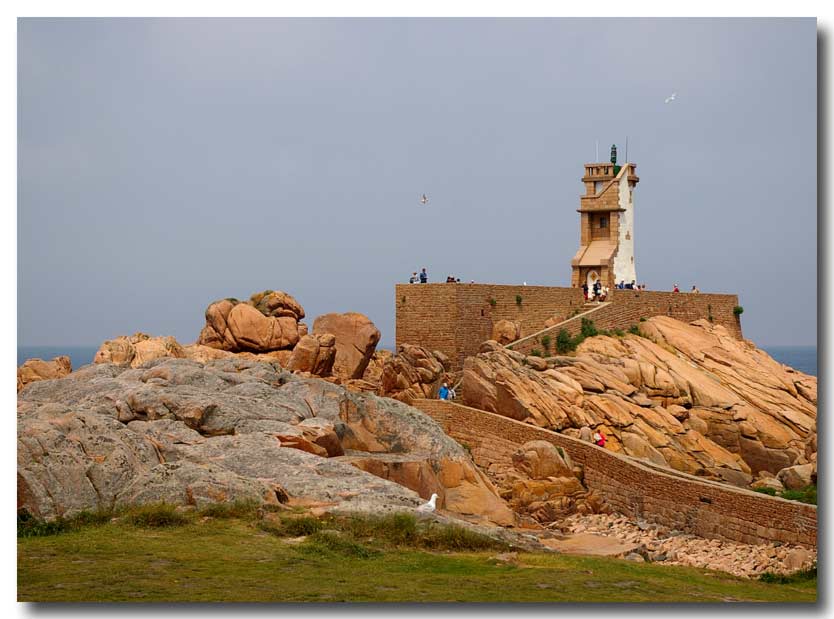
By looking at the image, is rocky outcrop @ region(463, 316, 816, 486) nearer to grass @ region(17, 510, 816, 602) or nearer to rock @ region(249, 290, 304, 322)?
rock @ region(249, 290, 304, 322)

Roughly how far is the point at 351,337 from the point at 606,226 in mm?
13077

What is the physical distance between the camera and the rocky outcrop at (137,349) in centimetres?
3312

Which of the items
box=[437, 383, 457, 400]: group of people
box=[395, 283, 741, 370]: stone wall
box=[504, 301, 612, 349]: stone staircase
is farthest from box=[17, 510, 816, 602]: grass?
box=[504, 301, 612, 349]: stone staircase

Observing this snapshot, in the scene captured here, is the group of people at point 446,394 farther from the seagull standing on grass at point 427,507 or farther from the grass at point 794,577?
the grass at point 794,577

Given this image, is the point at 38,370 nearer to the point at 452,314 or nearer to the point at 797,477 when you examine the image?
the point at 452,314

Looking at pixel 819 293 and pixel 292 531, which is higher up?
pixel 819 293

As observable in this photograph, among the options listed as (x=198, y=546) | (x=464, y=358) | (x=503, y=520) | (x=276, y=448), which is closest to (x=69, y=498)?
(x=198, y=546)

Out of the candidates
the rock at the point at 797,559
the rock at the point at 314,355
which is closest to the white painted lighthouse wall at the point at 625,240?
the rock at the point at 314,355

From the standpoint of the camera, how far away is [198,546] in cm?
1795

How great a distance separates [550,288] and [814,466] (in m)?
11.5

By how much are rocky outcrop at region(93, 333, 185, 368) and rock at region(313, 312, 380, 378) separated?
4737mm

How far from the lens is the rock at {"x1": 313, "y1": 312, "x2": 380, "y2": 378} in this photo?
3731cm

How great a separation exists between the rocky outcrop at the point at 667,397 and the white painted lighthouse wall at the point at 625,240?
129 inches
